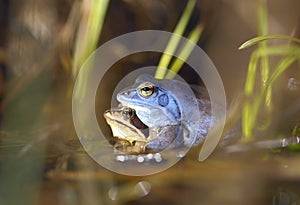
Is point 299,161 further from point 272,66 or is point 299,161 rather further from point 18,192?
point 18,192

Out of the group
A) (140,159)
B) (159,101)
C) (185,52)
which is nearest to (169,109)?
(159,101)

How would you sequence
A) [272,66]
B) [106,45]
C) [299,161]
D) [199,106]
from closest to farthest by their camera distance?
[299,161] < [199,106] < [272,66] < [106,45]

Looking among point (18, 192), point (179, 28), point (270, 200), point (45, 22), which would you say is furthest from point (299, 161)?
point (45, 22)

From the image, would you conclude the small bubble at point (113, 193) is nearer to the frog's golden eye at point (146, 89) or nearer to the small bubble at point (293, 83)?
the frog's golden eye at point (146, 89)

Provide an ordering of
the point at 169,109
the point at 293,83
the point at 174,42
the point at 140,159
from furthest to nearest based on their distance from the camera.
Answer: the point at 174,42 → the point at 293,83 → the point at 169,109 → the point at 140,159

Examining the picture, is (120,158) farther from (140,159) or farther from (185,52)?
(185,52)

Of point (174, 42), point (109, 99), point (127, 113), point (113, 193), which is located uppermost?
point (174, 42)
